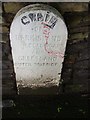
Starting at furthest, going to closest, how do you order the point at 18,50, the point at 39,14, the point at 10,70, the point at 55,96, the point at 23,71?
the point at 55,96
the point at 10,70
the point at 23,71
the point at 18,50
the point at 39,14

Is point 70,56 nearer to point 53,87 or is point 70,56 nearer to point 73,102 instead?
point 53,87

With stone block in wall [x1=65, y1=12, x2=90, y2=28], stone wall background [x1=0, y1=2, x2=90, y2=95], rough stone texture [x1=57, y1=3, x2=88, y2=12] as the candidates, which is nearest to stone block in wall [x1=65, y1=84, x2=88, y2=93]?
stone wall background [x1=0, y1=2, x2=90, y2=95]

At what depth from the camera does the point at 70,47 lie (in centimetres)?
232

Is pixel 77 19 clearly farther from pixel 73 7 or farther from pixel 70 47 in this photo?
pixel 70 47

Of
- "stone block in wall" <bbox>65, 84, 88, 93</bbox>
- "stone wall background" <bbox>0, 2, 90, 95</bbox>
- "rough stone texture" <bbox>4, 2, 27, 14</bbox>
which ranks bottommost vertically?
"stone block in wall" <bbox>65, 84, 88, 93</bbox>

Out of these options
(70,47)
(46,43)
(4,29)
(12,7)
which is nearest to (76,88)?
(70,47)

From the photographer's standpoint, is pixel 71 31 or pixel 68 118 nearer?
pixel 71 31

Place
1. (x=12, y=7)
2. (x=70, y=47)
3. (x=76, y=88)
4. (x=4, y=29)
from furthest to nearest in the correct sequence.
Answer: (x=76, y=88) → (x=70, y=47) → (x=4, y=29) → (x=12, y=7)

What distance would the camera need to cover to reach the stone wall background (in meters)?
2.05

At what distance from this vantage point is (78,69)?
8.29 feet

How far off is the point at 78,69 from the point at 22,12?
79cm

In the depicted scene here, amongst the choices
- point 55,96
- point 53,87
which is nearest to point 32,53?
point 53,87

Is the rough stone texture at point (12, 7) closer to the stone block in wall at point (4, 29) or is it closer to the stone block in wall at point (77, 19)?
the stone block in wall at point (4, 29)

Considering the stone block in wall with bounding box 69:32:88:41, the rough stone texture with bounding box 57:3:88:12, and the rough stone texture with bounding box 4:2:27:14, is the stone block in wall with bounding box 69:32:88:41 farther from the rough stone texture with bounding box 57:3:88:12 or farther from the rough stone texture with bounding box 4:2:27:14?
the rough stone texture with bounding box 4:2:27:14
